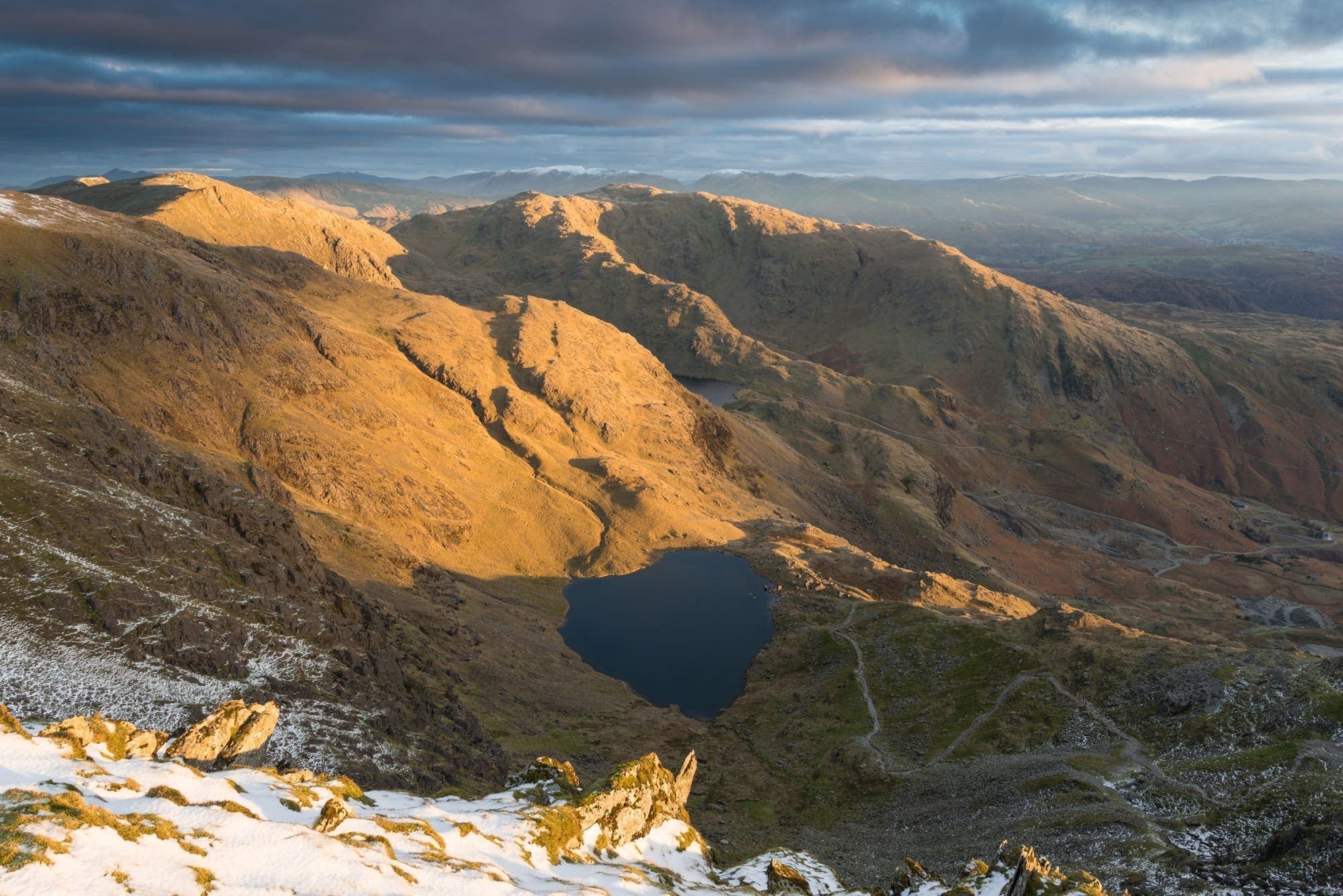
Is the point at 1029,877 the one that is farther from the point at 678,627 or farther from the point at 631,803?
the point at 678,627

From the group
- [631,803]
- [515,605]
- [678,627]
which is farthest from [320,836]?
[678,627]

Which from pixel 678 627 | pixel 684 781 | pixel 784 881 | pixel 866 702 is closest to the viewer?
pixel 784 881

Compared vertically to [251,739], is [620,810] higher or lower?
lower

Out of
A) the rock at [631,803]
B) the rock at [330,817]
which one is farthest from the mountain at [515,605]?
the rock at [631,803]

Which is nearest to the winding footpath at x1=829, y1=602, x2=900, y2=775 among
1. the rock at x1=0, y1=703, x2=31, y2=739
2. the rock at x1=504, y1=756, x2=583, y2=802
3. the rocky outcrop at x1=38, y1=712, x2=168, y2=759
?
the rock at x1=504, y1=756, x2=583, y2=802

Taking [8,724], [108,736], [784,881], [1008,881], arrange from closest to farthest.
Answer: [8,724] → [108,736] → [1008,881] → [784,881]

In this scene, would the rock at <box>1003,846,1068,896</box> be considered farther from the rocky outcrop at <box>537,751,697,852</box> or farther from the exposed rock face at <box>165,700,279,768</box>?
the exposed rock face at <box>165,700,279,768</box>

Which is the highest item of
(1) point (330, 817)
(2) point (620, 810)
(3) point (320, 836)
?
(3) point (320, 836)
